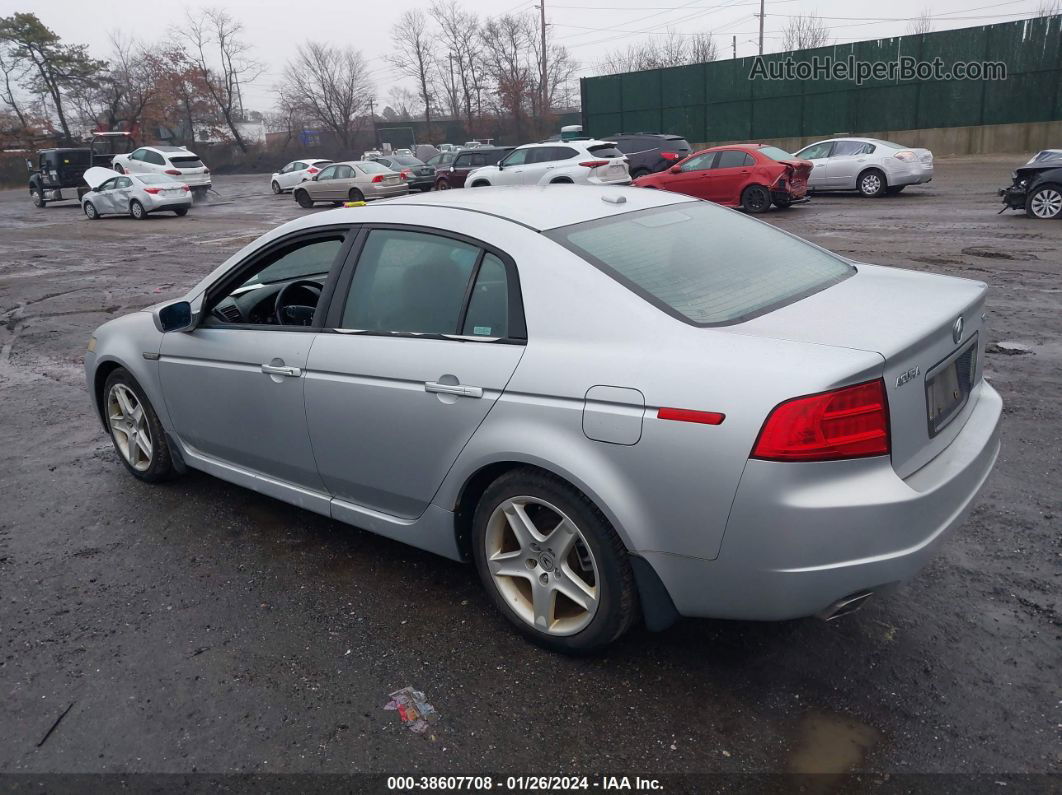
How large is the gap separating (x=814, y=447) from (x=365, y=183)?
25206 millimetres

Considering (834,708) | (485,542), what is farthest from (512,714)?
(834,708)

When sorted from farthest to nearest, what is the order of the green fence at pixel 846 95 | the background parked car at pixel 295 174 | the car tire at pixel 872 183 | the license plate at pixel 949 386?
the background parked car at pixel 295 174, the green fence at pixel 846 95, the car tire at pixel 872 183, the license plate at pixel 949 386

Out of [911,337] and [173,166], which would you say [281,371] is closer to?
A: [911,337]

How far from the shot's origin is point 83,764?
107 inches

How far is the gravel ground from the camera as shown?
265cm

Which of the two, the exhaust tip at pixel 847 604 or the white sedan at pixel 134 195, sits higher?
the white sedan at pixel 134 195

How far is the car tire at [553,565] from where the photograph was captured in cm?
283

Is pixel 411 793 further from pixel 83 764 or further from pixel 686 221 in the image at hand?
pixel 686 221

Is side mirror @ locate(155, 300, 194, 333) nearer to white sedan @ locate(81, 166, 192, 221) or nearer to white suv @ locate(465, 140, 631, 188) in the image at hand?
white suv @ locate(465, 140, 631, 188)

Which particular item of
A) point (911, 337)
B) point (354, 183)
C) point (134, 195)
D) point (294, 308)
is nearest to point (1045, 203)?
point (911, 337)

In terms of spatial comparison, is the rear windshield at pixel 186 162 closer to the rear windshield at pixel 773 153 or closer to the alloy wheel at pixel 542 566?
the rear windshield at pixel 773 153

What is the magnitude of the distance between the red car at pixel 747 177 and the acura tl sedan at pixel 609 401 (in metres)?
15.0

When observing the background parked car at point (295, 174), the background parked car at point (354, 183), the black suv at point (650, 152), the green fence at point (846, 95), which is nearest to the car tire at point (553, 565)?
the black suv at point (650, 152)

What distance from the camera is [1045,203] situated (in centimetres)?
1432
